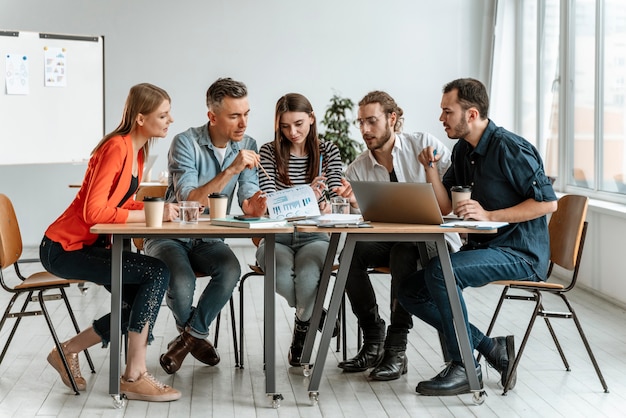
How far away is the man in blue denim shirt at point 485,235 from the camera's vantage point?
125 inches

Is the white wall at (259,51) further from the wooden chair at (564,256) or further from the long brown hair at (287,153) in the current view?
the wooden chair at (564,256)

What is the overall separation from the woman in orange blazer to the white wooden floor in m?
0.15

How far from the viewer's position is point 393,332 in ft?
11.4

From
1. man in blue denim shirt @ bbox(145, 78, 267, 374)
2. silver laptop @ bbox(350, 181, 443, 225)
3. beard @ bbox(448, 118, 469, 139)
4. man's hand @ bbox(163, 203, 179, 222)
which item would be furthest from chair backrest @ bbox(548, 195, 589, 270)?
man's hand @ bbox(163, 203, 179, 222)

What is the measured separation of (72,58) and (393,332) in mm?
4241

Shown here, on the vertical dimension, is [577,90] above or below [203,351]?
above

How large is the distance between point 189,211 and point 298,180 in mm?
745

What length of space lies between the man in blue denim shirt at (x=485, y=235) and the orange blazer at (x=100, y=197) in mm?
1140

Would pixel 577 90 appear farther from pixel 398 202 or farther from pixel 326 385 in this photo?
pixel 326 385

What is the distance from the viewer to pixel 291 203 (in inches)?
127

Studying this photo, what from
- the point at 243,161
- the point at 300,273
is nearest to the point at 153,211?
the point at 243,161

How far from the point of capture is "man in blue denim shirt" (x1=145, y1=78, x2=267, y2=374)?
3.41m

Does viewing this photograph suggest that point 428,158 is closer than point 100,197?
No

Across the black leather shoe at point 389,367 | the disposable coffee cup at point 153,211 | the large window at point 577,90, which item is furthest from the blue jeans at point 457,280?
the large window at point 577,90
